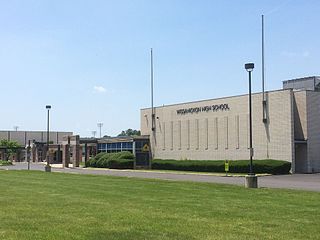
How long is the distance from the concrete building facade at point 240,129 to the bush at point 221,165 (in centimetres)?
182

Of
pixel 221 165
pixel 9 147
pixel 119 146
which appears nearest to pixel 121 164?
pixel 119 146

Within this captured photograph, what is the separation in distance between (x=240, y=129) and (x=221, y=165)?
4324 millimetres

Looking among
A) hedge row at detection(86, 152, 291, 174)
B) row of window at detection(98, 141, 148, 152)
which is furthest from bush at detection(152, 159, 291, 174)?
row of window at detection(98, 141, 148, 152)

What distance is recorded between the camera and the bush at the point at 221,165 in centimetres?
4691

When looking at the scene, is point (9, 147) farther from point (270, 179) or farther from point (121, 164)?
point (270, 179)

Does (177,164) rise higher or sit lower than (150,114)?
lower

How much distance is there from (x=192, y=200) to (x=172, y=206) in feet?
7.79

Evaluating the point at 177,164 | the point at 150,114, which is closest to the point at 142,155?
the point at 150,114

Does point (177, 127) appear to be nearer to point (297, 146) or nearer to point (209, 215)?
point (297, 146)

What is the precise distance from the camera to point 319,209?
52.6 feet

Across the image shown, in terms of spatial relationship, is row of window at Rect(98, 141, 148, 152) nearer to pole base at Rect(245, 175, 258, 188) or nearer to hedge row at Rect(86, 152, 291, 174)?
hedge row at Rect(86, 152, 291, 174)

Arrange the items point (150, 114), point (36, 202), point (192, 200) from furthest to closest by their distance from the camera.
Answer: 1. point (150, 114)
2. point (192, 200)
3. point (36, 202)

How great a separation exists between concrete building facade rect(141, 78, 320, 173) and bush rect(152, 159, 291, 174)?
5.97 feet

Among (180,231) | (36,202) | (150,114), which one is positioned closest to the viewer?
(180,231)
